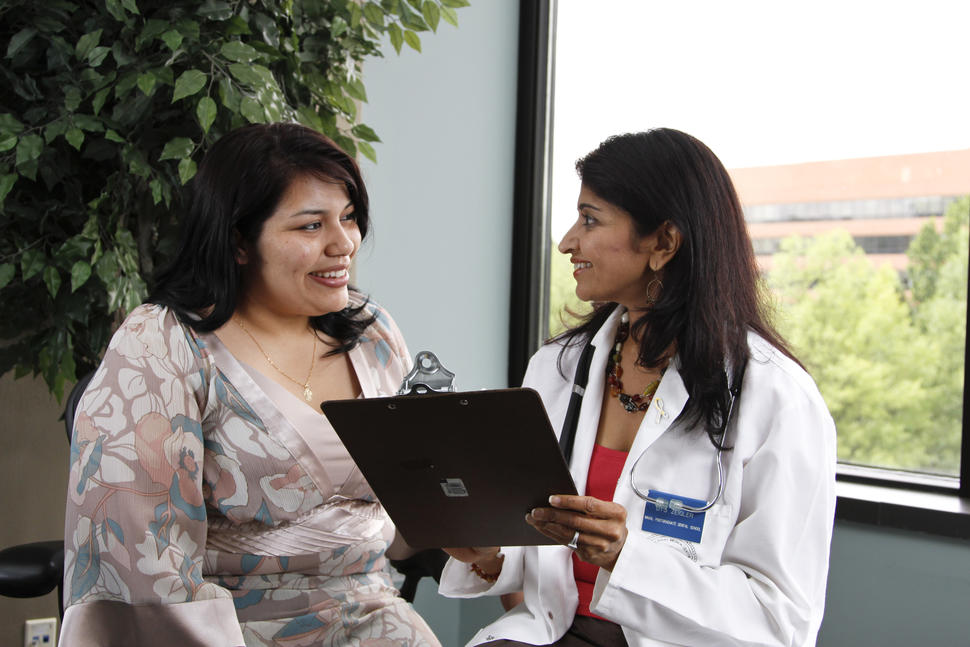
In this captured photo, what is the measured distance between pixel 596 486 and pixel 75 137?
120 cm

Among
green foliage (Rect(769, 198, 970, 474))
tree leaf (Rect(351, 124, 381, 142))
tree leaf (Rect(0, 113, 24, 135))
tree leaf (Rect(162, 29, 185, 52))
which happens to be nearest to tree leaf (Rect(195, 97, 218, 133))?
tree leaf (Rect(162, 29, 185, 52))

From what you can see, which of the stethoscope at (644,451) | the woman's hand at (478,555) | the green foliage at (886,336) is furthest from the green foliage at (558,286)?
the woman's hand at (478,555)

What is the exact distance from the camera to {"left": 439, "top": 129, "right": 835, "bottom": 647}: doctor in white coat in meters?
1.33

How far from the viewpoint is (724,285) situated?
1561 mm

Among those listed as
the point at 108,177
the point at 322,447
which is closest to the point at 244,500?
the point at 322,447

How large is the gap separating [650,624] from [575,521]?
0.25m

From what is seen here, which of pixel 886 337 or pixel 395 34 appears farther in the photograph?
pixel 886 337

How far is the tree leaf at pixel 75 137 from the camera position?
1734 mm

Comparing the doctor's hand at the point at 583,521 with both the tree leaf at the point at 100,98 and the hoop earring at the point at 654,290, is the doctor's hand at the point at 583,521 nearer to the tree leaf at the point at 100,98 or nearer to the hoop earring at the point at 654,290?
the hoop earring at the point at 654,290

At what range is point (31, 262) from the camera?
5.97ft

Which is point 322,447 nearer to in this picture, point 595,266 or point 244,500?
point 244,500

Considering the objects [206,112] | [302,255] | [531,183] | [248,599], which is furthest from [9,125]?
[531,183]

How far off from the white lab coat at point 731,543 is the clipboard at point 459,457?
0.70ft

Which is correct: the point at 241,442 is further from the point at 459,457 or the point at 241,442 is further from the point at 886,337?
the point at 886,337
